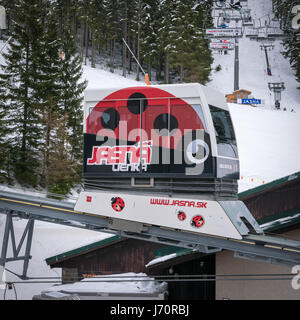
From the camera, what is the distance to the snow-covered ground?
1845 cm

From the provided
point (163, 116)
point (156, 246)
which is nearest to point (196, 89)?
point (163, 116)

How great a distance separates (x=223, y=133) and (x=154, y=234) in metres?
2.40

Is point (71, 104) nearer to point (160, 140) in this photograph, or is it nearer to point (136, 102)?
point (136, 102)

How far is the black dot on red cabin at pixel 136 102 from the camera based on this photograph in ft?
28.7

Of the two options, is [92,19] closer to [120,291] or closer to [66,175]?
[66,175]

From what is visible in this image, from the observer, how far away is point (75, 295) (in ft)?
38.7

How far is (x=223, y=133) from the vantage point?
29.2 feet

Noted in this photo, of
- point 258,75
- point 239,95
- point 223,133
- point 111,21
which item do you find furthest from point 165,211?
point 258,75

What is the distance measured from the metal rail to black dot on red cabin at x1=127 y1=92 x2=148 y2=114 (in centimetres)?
221

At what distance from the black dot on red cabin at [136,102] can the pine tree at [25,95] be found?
16.6 m

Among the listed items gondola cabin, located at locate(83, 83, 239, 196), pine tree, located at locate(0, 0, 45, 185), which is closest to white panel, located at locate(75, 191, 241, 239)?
gondola cabin, located at locate(83, 83, 239, 196)

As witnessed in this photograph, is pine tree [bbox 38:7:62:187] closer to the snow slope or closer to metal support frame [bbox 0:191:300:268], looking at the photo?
metal support frame [bbox 0:191:300:268]

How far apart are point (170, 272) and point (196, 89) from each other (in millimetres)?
6247

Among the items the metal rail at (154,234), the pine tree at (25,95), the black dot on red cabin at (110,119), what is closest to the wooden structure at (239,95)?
the pine tree at (25,95)
